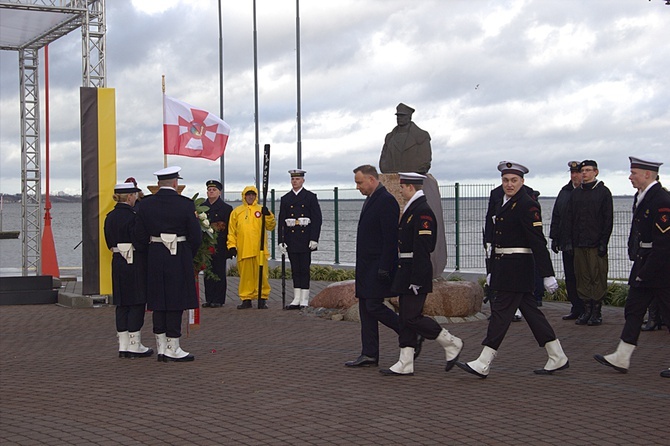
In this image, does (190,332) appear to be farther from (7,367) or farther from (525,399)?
(525,399)

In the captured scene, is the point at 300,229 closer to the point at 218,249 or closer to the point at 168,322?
the point at 218,249

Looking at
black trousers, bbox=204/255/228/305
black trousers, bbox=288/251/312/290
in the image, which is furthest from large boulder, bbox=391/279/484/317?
black trousers, bbox=204/255/228/305

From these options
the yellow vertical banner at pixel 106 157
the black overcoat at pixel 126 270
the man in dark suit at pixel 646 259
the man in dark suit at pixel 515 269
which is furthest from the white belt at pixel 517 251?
the yellow vertical banner at pixel 106 157

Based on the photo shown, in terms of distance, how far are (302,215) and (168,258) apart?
5.44 metres

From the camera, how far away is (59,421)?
7379 millimetres

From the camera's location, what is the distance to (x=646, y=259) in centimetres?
914

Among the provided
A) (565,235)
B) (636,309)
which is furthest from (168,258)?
(565,235)

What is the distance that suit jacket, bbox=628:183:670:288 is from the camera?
8969 mm

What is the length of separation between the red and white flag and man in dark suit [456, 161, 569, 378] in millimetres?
7919

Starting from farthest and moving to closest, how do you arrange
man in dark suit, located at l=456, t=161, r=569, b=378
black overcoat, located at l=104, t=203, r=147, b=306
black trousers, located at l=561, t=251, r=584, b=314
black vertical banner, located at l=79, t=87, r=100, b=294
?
1. black vertical banner, located at l=79, t=87, r=100, b=294
2. black trousers, located at l=561, t=251, r=584, b=314
3. black overcoat, located at l=104, t=203, r=147, b=306
4. man in dark suit, located at l=456, t=161, r=569, b=378

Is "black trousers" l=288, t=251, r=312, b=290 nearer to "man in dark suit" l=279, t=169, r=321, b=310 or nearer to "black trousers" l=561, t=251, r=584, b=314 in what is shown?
"man in dark suit" l=279, t=169, r=321, b=310

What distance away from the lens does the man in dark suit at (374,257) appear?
9.51m

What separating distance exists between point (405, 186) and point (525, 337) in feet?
11.2

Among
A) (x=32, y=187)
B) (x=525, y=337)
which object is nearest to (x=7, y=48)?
(x=32, y=187)
